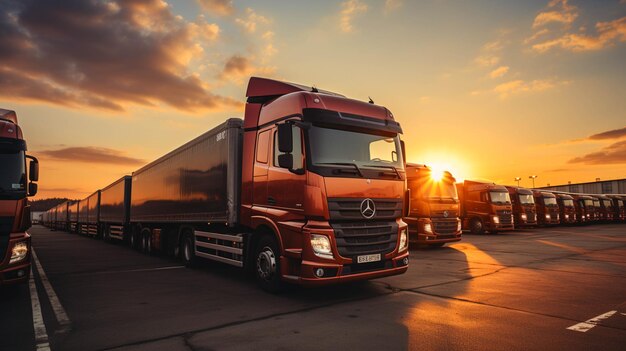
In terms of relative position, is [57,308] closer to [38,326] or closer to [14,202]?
[38,326]

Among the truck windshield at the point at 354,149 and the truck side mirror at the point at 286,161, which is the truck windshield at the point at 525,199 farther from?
the truck side mirror at the point at 286,161

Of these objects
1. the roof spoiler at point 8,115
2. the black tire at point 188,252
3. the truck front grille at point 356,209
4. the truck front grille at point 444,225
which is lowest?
the black tire at point 188,252

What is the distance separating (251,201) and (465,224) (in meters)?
17.9

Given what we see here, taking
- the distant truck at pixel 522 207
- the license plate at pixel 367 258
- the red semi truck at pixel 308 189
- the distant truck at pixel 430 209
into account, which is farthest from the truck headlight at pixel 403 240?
the distant truck at pixel 522 207

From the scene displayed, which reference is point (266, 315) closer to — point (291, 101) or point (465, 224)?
point (291, 101)

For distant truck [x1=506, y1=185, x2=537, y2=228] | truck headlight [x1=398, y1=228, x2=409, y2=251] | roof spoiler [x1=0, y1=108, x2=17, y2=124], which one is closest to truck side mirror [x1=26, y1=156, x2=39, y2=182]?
roof spoiler [x1=0, y1=108, x2=17, y2=124]

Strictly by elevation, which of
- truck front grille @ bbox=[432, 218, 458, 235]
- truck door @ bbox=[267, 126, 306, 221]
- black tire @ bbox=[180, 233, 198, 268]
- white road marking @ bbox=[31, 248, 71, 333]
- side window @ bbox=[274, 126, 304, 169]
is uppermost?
side window @ bbox=[274, 126, 304, 169]

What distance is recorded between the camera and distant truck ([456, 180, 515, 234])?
20.6m

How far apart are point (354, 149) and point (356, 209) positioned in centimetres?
99

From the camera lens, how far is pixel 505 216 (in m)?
21.0

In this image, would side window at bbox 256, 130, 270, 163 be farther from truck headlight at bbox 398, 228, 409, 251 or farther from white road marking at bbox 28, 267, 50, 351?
white road marking at bbox 28, 267, 50, 351

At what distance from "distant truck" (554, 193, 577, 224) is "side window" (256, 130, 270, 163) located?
1185 inches

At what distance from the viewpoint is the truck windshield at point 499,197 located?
2070 cm

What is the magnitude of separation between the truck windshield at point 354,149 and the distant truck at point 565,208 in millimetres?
28875
